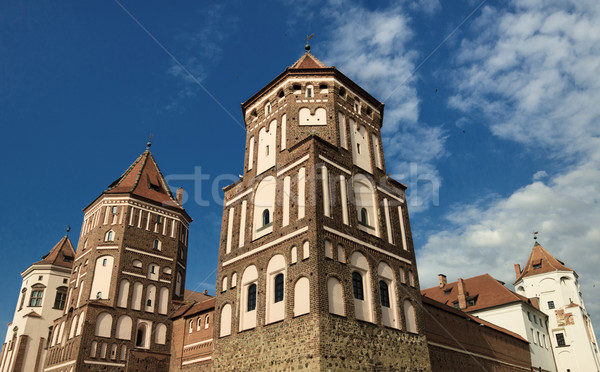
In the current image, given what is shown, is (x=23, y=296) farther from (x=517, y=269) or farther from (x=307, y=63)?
(x=517, y=269)

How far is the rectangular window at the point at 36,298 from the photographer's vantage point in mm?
37531

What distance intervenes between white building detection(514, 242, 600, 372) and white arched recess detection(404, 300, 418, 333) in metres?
29.7

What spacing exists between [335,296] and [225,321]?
575cm

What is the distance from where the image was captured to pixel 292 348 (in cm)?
1605

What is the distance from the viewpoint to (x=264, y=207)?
20.5 meters

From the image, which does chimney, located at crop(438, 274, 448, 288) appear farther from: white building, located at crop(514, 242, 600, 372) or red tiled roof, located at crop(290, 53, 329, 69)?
red tiled roof, located at crop(290, 53, 329, 69)

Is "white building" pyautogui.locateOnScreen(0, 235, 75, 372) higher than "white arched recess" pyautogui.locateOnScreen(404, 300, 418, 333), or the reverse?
"white building" pyautogui.locateOnScreen(0, 235, 75, 372)

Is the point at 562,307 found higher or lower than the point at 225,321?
higher

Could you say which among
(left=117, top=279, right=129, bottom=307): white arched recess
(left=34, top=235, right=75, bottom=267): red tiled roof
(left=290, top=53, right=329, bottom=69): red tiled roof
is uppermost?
(left=290, top=53, right=329, bottom=69): red tiled roof

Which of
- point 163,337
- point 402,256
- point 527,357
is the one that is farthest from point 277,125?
point 527,357

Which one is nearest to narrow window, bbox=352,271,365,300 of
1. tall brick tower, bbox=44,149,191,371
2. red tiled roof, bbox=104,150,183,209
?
tall brick tower, bbox=44,149,191,371

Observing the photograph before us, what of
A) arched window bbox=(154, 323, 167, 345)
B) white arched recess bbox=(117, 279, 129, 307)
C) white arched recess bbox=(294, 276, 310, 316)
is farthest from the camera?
arched window bbox=(154, 323, 167, 345)

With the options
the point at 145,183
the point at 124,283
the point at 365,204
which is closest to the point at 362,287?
the point at 365,204

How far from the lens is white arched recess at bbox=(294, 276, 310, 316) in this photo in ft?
53.9
